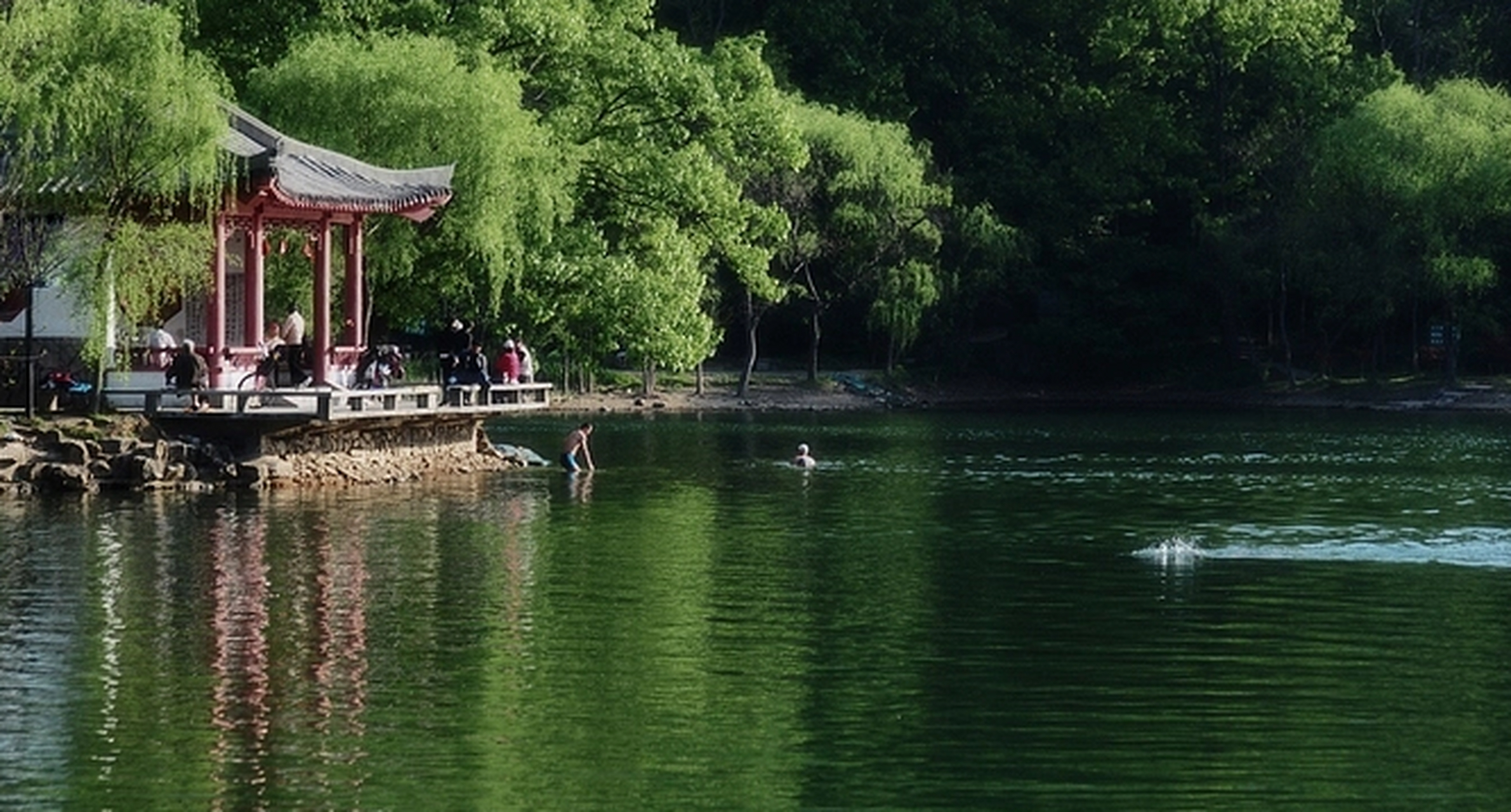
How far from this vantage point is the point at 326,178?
45906 mm

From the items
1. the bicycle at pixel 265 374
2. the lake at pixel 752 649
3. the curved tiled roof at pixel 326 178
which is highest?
the curved tiled roof at pixel 326 178

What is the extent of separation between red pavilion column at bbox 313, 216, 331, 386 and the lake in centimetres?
329

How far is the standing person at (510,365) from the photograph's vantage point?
169 feet

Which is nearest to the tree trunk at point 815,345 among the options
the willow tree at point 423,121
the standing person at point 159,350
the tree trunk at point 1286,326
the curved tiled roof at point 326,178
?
the tree trunk at point 1286,326

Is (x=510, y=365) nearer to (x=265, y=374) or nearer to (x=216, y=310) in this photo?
(x=265, y=374)

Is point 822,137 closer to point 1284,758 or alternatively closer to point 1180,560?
point 1180,560

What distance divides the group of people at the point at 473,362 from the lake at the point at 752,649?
3.31 metres

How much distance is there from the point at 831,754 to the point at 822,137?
218 ft

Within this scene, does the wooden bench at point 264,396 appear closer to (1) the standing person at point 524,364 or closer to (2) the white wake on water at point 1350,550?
(1) the standing person at point 524,364

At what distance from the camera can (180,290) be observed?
45562 mm

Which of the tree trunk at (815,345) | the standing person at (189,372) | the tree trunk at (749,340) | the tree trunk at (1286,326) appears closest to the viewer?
the standing person at (189,372)

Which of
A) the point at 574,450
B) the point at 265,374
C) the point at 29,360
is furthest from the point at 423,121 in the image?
the point at 29,360

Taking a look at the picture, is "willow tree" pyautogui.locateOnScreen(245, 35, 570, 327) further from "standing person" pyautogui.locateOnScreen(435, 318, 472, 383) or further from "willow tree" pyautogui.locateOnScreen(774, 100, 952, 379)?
"willow tree" pyautogui.locateOnScreen(774, 100, 952, 379)

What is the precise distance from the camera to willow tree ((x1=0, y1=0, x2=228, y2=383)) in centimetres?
4066
